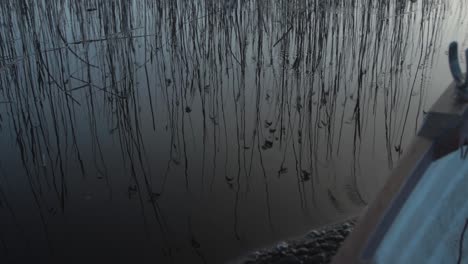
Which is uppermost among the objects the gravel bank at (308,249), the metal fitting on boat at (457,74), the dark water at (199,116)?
the metal fitting on boat at (457,74)

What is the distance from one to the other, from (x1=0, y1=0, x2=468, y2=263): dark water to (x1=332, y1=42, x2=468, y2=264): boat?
0.91 m

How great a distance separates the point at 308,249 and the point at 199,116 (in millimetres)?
1177

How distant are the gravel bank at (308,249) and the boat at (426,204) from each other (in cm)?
71

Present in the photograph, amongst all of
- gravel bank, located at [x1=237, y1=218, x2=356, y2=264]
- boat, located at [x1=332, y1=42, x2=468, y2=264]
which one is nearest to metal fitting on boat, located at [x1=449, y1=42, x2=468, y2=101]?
boat, located at [x1=332, y1=42, x2=468, y2=264]

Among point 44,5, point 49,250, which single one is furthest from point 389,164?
point 44,5

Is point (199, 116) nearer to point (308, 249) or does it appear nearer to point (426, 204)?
point (308, 249)

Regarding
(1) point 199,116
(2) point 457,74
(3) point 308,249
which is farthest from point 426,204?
(1) point 199,116

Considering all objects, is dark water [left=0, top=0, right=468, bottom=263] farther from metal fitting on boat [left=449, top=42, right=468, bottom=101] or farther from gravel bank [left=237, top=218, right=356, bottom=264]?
metal fitting on boat [left=449, top=42, right=468, bottom=101]

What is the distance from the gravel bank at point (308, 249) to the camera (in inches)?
70.5

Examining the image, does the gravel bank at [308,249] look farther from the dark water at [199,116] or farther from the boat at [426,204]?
the boat at [426,204]

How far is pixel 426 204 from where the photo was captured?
108cm

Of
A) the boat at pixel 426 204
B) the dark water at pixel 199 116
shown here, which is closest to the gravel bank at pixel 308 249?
the dark water at pixel 199 116

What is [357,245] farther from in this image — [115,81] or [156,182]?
[115,81]

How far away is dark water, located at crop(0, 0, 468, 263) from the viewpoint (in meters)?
2.01
